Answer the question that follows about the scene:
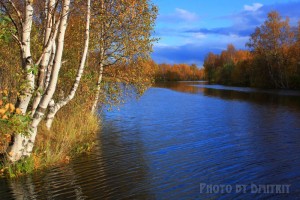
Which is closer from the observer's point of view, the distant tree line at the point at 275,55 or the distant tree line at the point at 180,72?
the distant tree line at the point at 275,55

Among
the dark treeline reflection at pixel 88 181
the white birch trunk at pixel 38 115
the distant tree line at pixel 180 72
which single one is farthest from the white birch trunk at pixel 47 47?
the distant tree line at pixel 180 72

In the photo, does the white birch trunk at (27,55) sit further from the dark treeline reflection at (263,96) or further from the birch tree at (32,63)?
the dark treeline reflection at (263,96)

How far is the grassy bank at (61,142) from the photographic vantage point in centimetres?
998

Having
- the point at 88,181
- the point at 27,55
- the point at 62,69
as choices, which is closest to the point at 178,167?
the point at 88,181

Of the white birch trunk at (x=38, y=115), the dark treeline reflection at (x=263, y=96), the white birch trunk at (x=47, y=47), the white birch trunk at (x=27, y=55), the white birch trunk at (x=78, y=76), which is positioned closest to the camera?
the white birch trunk at (x=27, y=55)

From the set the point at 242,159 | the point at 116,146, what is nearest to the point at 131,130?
the point at 116,146

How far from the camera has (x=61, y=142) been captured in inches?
494

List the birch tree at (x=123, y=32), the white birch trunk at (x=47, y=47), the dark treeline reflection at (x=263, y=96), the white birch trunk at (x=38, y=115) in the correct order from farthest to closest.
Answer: the dark treeline reflection at (x=263, y=96) < the birch tree at (x=123, y=32) < the white birch trunk at (x=38, y=115) < the white birch trunk at (x=47, y=47)

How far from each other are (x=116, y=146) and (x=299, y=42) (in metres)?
58.0

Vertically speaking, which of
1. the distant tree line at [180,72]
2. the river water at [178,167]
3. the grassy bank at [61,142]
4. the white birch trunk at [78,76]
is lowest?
the river water at [178,167]

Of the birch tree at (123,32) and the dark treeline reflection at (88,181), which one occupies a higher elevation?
the birch tree at (123,32)

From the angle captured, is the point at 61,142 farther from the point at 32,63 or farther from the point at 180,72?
the point at 180,72

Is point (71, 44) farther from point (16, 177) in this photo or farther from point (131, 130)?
point (16, 177)

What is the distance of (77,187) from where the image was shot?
9.13 meters
